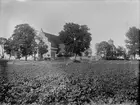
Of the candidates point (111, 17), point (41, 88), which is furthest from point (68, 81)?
point (111, 17)

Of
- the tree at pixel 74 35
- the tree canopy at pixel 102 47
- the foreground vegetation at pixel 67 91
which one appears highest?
the tree at pixel 74 35

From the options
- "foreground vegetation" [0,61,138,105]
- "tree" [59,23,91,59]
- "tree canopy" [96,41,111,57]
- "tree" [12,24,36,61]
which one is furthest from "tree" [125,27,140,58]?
"tree" [12,24,36,61]

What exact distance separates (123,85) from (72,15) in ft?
12.7

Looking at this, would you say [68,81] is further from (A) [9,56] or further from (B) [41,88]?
(A) [9,56]

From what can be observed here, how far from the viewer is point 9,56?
13.9 metres

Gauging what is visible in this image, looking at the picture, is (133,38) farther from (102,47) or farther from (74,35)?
(74,35)

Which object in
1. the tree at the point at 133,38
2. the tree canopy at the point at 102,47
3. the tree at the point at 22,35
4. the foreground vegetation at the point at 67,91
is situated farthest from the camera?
the tree canopy at the point at 102,47

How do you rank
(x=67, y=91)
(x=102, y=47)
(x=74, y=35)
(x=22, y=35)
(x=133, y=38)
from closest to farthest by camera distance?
1. (x=67, y=91)
2. (x=74, y=35)
3. (x=22, y=35)
4. (x=102, y=47)
5. (x=133, y=38)

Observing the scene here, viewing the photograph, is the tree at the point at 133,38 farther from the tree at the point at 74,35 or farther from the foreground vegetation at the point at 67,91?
the foreground vegetation at the point at 67,91

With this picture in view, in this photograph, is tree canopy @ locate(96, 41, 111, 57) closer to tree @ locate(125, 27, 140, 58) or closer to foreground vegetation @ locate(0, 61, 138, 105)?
tree @ locate(125, 27, 140, 58)

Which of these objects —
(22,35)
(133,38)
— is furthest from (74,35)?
(133,38)

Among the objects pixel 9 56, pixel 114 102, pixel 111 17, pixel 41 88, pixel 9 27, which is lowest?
pixel 114 102

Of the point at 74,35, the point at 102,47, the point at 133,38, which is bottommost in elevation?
the point at 102,47

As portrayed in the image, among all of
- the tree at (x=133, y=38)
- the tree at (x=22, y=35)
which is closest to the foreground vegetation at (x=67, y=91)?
the tree at (x=133, y=38)
